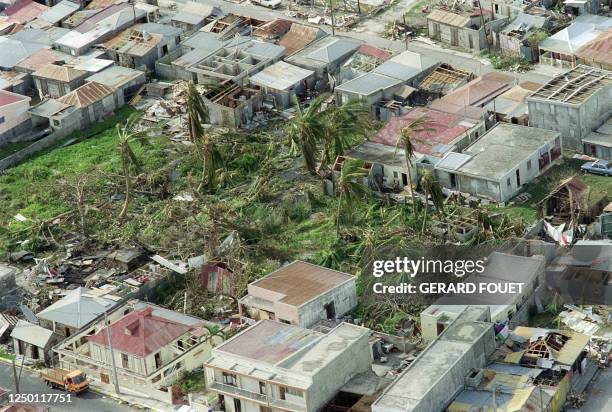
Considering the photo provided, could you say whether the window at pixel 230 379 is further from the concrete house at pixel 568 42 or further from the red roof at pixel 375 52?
the concrete house at pixel 568 42

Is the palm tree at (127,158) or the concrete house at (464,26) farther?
the concrete house at (464,26)

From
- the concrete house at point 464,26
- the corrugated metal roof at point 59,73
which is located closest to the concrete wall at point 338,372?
the concrete house at point 464,26

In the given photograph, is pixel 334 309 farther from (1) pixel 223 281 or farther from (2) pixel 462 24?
(2) pixel 462 24

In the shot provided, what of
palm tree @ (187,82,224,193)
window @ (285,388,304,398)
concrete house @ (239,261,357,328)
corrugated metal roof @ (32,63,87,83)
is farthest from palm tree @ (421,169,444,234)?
corrugated metal roof @ (32,63,87,83)

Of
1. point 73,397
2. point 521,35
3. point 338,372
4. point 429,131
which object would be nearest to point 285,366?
point 338,372

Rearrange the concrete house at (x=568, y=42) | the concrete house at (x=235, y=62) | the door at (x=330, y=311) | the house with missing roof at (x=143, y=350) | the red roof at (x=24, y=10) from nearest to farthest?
1. the house with missing roof at (x=143, y=350)
2. the door at (x=330, y=311)
3. the concrete house at (x=568, y=42)
4. the concrete house at (x=235, y=62)
5. the red roof at (x=24, y=10)

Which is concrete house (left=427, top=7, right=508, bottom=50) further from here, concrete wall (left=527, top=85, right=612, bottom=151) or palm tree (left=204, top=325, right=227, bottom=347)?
palm tree (left=204, top=325, right=227, bottom=347)
